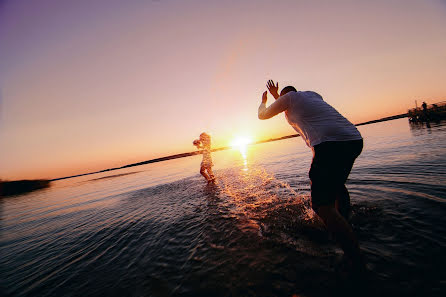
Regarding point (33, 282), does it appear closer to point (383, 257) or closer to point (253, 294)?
point (253, 294)

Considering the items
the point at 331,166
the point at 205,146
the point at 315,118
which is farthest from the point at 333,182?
the point at 205,146

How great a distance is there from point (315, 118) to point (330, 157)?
23.5 inches

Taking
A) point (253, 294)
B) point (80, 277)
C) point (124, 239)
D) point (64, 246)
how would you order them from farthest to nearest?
point (64, 246), point (124, 239), point (80, 277), point (253, 294)

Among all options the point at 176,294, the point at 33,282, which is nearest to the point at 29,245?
the point at 33,282

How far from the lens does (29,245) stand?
608cm

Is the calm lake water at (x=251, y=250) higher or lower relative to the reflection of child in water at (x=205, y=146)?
lower

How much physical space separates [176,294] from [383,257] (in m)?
3.11

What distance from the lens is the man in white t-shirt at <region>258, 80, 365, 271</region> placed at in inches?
89.4

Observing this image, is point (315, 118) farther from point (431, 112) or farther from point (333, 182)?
point (431, 112)

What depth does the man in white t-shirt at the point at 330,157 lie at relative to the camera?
2.27 m

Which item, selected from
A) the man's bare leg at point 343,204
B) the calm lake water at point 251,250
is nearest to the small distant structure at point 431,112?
the calm lake water at point 251,250

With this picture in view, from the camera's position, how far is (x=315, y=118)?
2.54 meters

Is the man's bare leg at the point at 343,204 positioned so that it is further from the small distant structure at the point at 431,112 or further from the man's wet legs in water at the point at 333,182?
the small distant structure at the point at 431,112

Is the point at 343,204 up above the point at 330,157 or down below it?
below
